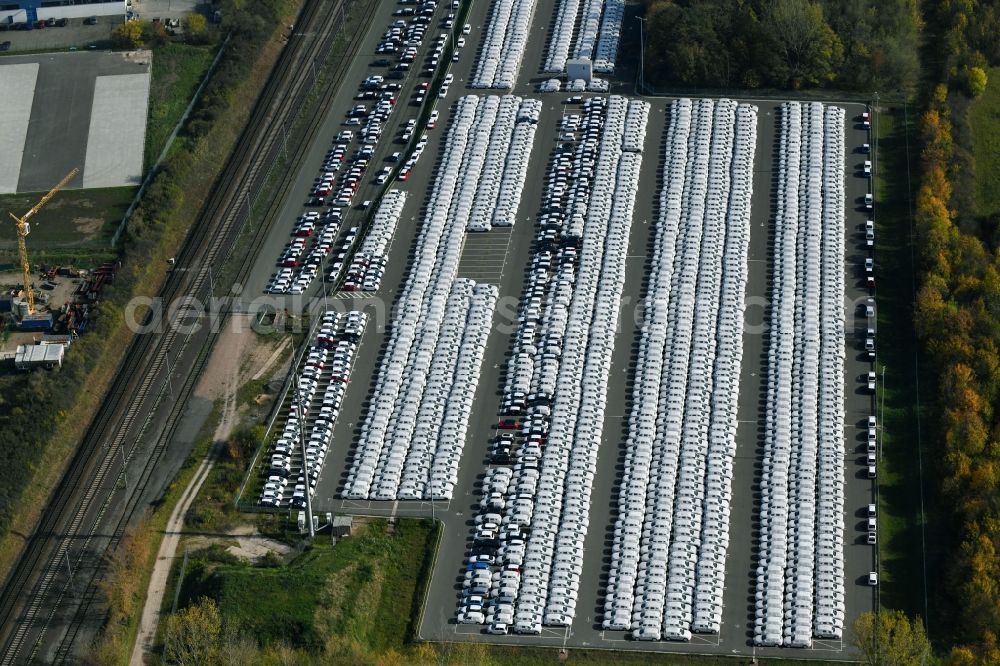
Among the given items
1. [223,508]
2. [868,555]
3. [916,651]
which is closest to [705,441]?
[868,555]

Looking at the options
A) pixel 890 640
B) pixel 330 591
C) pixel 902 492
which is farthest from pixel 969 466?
pixel 330 591

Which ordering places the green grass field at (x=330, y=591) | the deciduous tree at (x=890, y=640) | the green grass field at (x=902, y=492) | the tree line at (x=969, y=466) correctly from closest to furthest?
1. the deciduous tree at (x=890, y=640)
2. the tree line at (x=969, y=466)
3. the green grass field at (x=330, y=591)
4. the green grass field at (x=902, y=492)

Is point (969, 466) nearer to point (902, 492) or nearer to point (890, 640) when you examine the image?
point (902, 492)

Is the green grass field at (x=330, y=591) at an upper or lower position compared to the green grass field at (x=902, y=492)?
lower

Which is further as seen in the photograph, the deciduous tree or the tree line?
the tree line

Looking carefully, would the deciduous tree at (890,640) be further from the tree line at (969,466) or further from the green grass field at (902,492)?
the green grass field at (902,492)

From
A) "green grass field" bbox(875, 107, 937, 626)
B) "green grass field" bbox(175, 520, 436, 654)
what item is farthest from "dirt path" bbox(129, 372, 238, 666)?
"green grass field" bbox(875, 107, 937, 626)

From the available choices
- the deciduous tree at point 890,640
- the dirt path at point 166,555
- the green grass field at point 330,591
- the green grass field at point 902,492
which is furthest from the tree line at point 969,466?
the dirt path at point 166,555

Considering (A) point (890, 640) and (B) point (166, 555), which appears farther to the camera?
(B) point (166, 555)

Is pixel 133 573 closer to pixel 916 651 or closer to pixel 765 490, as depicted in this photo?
pixel 765 490

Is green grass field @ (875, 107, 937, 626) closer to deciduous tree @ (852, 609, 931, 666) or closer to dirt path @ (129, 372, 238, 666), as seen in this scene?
deciduous tree @ (852, 609, 931, 666)

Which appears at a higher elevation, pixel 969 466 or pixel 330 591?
pixel 969 466
